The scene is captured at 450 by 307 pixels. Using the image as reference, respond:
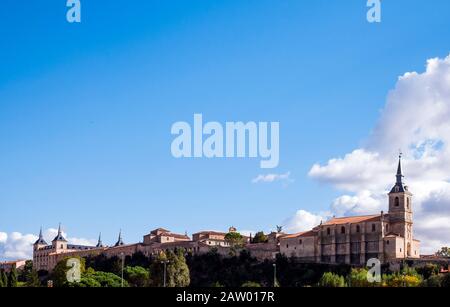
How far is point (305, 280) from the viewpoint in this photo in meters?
95.1

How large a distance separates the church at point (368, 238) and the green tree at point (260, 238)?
617 inches

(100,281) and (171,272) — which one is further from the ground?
(171,272)

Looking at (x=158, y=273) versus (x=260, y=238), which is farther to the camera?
(x=260, y=238)

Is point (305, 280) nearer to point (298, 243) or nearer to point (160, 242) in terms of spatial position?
point (298, 243)

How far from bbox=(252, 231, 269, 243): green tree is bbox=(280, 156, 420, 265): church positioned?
15674 mm

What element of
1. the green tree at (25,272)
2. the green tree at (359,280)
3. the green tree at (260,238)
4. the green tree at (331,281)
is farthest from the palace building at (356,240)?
the green tree at (25,272)

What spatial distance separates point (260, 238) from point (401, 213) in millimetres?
30016

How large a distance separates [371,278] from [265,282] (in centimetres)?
1832

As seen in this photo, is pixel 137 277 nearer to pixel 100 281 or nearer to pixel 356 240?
pixel 100 281

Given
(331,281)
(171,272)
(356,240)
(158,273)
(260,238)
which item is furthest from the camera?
(260,238)

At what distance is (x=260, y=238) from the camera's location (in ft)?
403

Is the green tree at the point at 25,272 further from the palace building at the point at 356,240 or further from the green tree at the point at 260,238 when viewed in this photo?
the green tree at the point at 260,238

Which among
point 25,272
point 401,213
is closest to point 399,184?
point 401,213

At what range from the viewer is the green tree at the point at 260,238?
400ft
